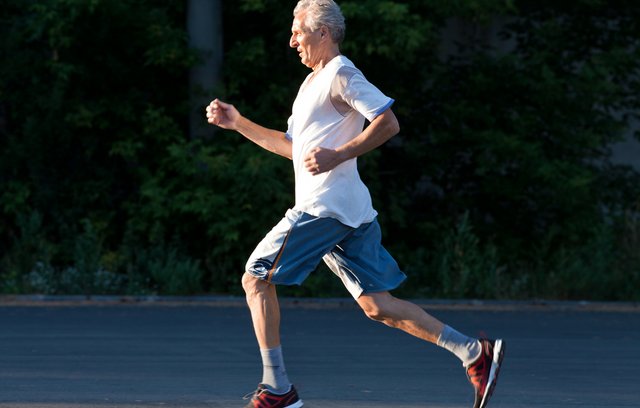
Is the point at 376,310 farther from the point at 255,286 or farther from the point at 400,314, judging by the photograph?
the point at 255,286

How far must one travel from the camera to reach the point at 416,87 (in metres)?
15.0

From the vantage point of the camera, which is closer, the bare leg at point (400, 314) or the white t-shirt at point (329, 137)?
the white t-shirt at point (329, 137)

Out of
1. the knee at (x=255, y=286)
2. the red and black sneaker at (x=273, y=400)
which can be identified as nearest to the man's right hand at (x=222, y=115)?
the knee at (x=255, y=286)

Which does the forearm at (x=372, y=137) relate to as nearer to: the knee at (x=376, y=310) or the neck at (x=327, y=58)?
the neck at (x=327, y=58)

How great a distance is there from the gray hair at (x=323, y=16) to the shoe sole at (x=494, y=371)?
1.65 meters

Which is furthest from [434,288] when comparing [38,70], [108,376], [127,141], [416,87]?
[108,376]

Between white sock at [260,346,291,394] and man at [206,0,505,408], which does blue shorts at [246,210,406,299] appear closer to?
man at [206,0,505,408]

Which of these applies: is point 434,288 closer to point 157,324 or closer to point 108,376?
point 157,324

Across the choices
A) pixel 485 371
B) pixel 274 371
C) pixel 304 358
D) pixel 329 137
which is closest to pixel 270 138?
pixel 329 137

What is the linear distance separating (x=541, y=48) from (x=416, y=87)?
1449 millimetres

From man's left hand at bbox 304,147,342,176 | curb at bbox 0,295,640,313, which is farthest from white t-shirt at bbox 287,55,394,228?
curb at bbox 0,295,640,313

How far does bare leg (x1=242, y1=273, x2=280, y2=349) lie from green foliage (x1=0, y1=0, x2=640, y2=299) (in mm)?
6549

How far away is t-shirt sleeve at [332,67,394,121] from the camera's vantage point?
20.6 ft

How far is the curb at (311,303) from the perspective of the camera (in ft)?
40.8
